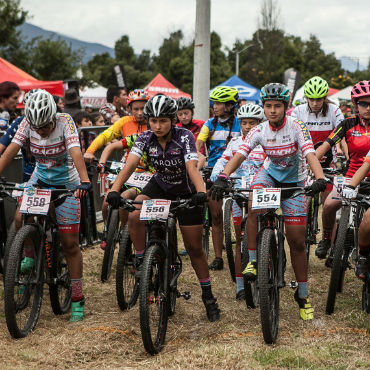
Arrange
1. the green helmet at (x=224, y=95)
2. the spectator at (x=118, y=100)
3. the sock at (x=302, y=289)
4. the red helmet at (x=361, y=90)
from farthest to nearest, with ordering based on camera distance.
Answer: the spectator at (x=118, y=100)
the green helmet at (x=224, y=95)
the red helmet at (x=361, y=90)
the sock at (x=302, y=289)

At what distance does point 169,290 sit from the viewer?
17.7 ft

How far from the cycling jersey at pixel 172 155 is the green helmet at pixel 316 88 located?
10.8ft

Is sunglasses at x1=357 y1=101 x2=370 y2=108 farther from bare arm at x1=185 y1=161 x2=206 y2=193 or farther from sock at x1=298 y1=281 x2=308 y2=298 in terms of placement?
bare arm at x1=185 y1=161 x2=206 y2=193

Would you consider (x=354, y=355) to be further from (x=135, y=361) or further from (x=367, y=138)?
(x=367, y=138)

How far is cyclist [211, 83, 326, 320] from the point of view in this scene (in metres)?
5.73

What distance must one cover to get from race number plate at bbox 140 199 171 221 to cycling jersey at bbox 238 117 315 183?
1.01 metres

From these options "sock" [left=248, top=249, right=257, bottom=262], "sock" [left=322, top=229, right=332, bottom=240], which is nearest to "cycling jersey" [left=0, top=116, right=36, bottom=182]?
"sock" [left=248, top=249, right=257, bottom=262]

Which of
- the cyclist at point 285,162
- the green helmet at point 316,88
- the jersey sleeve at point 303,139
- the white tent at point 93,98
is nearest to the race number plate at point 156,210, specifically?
the cyclist at point 285,162

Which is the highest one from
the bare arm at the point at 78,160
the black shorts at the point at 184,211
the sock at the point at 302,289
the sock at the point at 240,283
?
the bare arm at the point at 78,160

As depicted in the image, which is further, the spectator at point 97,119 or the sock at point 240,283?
the spectator at point 97,119

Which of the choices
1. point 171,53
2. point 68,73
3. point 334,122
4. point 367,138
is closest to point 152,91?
point 68,73

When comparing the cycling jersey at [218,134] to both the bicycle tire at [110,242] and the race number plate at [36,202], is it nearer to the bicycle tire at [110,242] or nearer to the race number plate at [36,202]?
the bicycle tire at [110,242]

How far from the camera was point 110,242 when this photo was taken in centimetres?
712

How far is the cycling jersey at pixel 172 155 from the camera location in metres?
5.49
